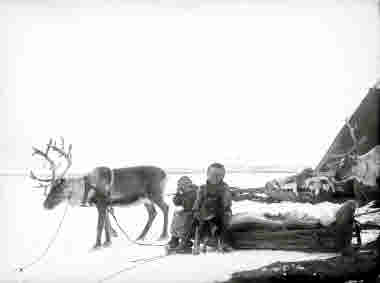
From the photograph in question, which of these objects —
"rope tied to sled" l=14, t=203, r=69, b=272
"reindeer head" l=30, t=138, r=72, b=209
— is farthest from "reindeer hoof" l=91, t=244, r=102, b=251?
"reindeer head" l=30, t=138, r=72, b=209

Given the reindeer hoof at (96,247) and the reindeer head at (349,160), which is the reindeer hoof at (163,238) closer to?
the reindeer hoof at (96,247)

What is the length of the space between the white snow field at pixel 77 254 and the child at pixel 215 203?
17 centimetres

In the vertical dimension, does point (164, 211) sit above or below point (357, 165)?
below

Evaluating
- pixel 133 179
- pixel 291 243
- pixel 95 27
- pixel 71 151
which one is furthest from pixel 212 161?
pixel 95 27

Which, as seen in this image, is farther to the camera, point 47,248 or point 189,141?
point 189,141

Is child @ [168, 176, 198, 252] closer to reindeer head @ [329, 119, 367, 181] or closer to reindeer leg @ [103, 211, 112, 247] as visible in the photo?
reindeer leg @ [103, 211, 112, 247]

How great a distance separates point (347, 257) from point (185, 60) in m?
1.49

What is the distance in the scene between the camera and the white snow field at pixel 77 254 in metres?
2.69

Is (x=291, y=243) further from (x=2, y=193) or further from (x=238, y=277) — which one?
(x=2, y=193)

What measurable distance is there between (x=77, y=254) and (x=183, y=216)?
0.64m

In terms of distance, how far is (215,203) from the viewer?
2.77 m

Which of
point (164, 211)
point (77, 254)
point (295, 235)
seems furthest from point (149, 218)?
point (295, 235)

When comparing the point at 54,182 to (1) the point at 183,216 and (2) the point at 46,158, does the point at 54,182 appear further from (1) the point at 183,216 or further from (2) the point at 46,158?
(1) the point at 183,216

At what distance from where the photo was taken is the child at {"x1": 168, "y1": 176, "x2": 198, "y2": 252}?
276 centimetres
